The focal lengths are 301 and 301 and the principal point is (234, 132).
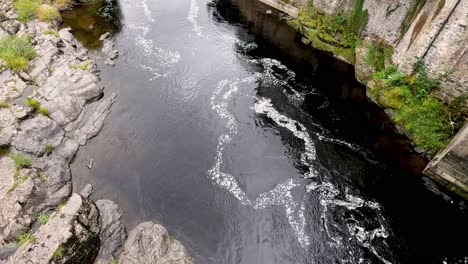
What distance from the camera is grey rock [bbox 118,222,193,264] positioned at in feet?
31.9

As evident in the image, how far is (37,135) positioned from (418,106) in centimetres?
1868

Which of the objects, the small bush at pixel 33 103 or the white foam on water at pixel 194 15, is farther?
the white foam on water at pixel 194 15

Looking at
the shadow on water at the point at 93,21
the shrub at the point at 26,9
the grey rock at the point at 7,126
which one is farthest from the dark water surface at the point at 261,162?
the shrub at the point at 26,9

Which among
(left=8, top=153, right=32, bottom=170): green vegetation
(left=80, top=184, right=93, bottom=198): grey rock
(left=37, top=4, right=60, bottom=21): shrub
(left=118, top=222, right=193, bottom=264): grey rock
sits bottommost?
(left=80, top=184, right=93, bottom=198): grey rock

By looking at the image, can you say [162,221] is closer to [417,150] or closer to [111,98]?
[111,98]

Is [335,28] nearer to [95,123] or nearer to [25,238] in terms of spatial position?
[95,123]

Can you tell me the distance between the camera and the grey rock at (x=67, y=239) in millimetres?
9102

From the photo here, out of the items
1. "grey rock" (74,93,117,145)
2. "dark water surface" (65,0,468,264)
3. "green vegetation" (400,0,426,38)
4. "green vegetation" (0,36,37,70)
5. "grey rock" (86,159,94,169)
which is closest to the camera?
"dark water surface" (65,0,468,264)

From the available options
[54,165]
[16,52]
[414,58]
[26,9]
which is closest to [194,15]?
[26,9]

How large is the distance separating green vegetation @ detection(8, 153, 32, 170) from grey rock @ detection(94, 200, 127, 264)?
12.3ft

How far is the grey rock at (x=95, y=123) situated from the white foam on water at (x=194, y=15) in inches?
386

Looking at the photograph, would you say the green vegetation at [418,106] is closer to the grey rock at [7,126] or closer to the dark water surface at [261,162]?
the dark water surface at [261,162]

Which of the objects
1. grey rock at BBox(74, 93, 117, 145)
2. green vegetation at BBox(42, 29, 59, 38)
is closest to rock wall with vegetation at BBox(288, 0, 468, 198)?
grey rock at BBox(74, 93, 117, 145)

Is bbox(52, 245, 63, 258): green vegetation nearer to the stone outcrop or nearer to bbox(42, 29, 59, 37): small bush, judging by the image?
the stone outcrop
